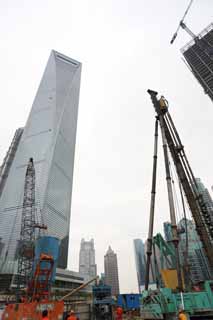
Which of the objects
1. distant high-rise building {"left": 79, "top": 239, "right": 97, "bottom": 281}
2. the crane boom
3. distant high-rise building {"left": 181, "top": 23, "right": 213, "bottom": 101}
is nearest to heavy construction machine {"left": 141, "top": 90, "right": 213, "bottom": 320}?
the crane boom

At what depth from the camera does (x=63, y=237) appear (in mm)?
107750

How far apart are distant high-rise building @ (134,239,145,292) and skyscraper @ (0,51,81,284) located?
46.7 meters

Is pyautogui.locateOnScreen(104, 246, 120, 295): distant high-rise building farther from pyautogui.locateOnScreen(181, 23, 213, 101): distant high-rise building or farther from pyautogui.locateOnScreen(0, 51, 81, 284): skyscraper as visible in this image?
pyautogui.locateOnScreen(181, 23, 213, 101): distant high-rise building

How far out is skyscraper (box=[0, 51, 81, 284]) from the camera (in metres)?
89.5

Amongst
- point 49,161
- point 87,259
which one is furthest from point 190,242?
point 87,259

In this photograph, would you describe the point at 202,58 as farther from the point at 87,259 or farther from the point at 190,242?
the point at 87,259

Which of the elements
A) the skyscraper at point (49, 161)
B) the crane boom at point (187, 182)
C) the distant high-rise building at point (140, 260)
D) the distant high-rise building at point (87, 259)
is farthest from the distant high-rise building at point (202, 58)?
the distant high-rise building at point (87, 259)

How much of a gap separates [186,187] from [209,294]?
8.30 metres

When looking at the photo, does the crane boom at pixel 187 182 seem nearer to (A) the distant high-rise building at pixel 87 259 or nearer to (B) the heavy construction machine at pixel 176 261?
(B) the heavy construction machine at pixel 176 261

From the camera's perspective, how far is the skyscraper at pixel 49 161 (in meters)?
89.5

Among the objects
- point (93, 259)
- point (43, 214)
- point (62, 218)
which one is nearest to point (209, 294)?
point (43, 214)

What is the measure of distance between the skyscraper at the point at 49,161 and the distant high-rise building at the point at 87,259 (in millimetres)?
53854

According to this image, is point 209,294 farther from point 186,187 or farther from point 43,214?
point 43,214

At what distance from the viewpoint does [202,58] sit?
5781cm
